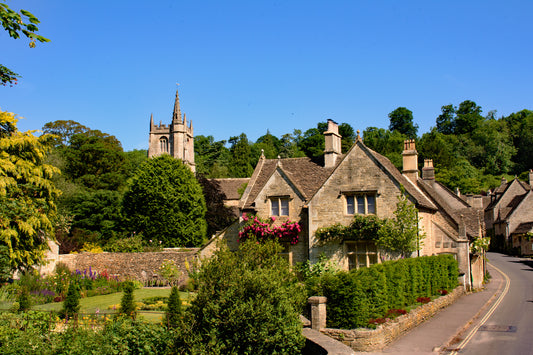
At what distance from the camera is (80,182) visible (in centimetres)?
6322

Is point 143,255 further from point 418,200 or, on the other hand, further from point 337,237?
point 418,200

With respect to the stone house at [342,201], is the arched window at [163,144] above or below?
above

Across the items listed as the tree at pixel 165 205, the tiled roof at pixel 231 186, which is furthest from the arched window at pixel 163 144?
the tree at pixel 165 205

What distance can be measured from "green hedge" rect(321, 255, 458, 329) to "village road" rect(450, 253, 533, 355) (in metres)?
2.86

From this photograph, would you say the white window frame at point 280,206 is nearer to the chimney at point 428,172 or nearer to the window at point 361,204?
the window at point 361,204

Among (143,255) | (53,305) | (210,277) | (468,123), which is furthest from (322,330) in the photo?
(468,123)

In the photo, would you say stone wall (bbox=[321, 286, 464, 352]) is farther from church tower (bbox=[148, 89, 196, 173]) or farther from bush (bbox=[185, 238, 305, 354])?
church tower (bbox=[148, 89, 196, 173])

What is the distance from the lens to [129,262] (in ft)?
112

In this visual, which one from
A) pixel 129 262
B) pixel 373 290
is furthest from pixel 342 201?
pixel 129 262

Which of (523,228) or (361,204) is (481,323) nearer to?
(361,204)

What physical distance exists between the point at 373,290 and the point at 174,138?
79.5 m

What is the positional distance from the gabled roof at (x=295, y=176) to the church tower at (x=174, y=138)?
209 ft

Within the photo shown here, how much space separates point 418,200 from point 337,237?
4.60m

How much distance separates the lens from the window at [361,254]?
2484 cm
